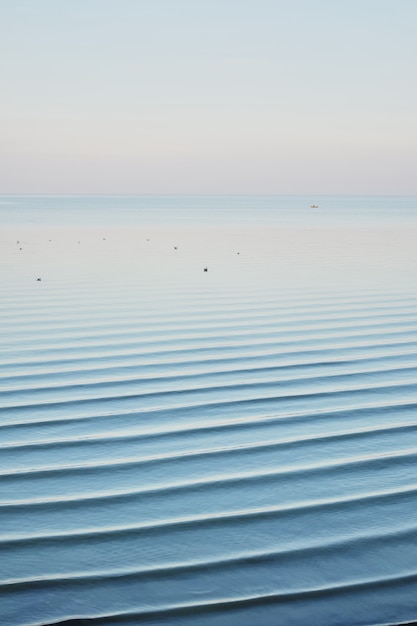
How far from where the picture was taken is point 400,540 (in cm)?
466

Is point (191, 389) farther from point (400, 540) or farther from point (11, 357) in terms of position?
point (400, 540)

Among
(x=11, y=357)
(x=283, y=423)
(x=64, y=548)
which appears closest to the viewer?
(x=64, y=548)

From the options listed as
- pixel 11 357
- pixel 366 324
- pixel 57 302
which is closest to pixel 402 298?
pixel 366 324

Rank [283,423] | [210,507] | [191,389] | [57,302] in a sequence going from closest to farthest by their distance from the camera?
[210,507] < [283,423] < [191,389] < [57,302]

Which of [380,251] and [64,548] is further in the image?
[380,251]

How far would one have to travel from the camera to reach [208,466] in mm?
5973

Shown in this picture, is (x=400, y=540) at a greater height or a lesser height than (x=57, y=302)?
lesser

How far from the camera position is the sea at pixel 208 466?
13.2ft

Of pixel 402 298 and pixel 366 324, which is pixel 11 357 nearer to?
pixel 366 324

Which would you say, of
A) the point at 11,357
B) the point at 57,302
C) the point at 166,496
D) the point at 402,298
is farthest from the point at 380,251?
the point at 166,496

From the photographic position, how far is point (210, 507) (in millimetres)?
5203

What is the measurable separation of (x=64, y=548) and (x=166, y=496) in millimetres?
959

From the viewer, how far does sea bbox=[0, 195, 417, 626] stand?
4.03 metres

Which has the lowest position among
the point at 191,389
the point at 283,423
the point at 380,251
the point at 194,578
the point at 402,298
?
the point at 194,578
